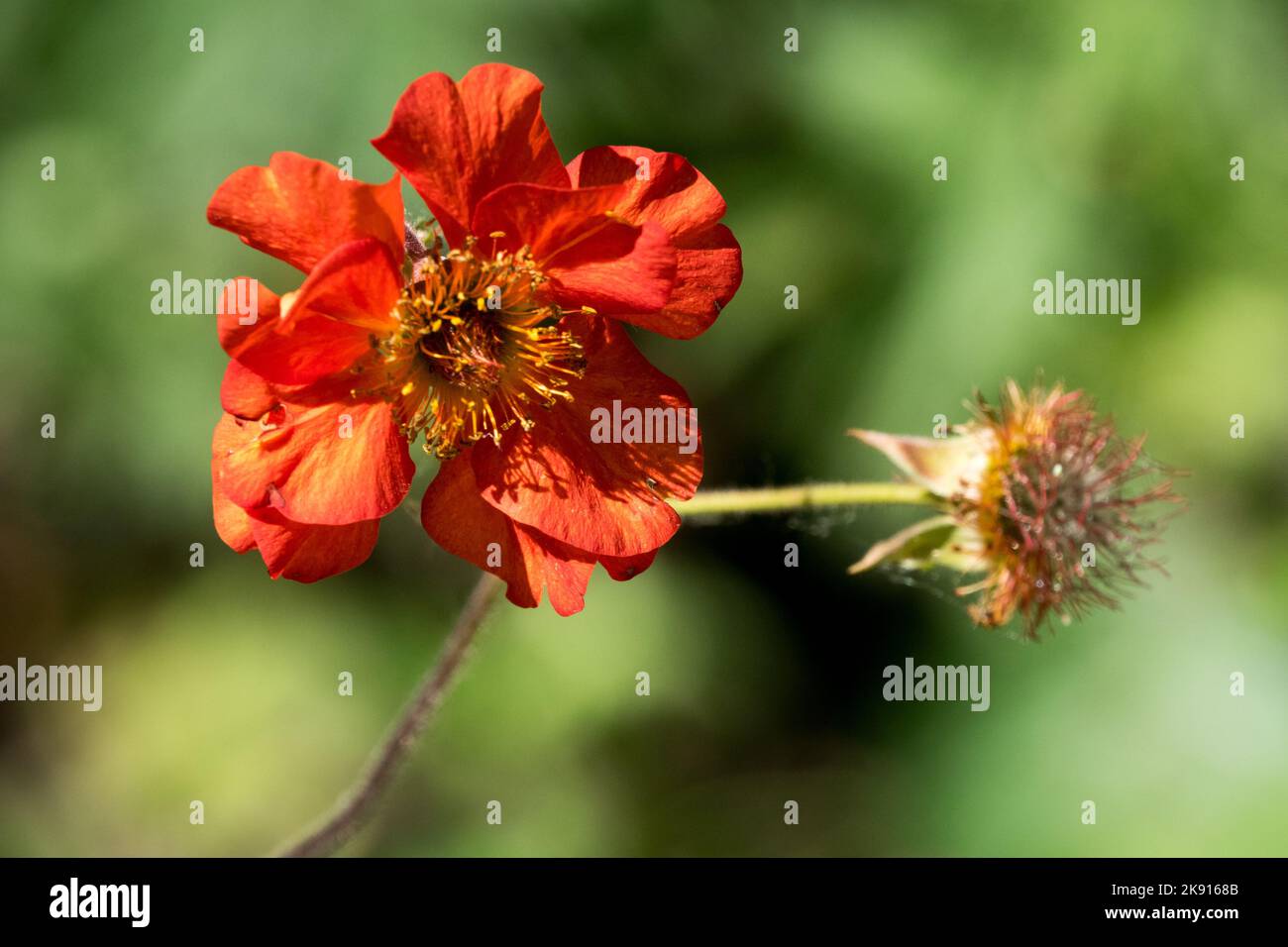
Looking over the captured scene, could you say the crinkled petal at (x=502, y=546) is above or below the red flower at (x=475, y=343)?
below

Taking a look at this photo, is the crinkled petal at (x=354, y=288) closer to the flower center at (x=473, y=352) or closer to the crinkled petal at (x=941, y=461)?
the flower center at (x=473, y=352)

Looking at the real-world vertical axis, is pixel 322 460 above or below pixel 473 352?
below

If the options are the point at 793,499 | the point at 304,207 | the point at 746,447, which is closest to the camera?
the point at 304,207

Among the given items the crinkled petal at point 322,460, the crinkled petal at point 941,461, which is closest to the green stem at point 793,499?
the crinkled petal at point 941,461

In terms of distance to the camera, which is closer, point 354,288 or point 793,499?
point 354,288

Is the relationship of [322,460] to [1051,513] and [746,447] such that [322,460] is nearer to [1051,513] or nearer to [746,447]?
[1051,513]

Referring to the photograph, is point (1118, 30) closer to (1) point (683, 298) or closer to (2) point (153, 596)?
(1) point (683, 298)

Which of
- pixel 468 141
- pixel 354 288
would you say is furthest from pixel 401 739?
pixel 468 141
